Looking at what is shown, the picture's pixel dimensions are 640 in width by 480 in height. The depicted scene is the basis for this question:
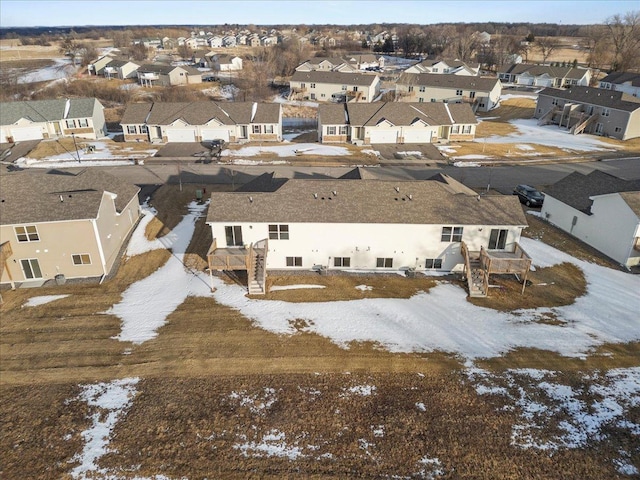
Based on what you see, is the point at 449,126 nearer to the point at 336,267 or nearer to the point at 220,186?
the point at 220,186

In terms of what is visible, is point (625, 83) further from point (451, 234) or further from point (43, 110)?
point (43, 110)

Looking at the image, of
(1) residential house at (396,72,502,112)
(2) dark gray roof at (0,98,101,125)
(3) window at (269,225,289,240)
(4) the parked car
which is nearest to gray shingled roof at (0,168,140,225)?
(3) window at (269,225,289,240)

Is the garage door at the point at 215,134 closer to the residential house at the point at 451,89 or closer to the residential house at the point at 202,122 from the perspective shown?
the residential house at the point at 202,122

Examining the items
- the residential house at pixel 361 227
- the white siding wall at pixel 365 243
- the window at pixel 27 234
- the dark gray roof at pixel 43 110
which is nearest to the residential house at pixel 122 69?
the dark gray roof at pixel 43 110

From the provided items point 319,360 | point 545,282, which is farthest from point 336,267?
point 545,282

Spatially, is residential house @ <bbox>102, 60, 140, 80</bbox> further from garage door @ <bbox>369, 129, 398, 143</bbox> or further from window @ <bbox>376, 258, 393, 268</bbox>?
window @ <bbox>376, 258, 393, 268</bbox>
